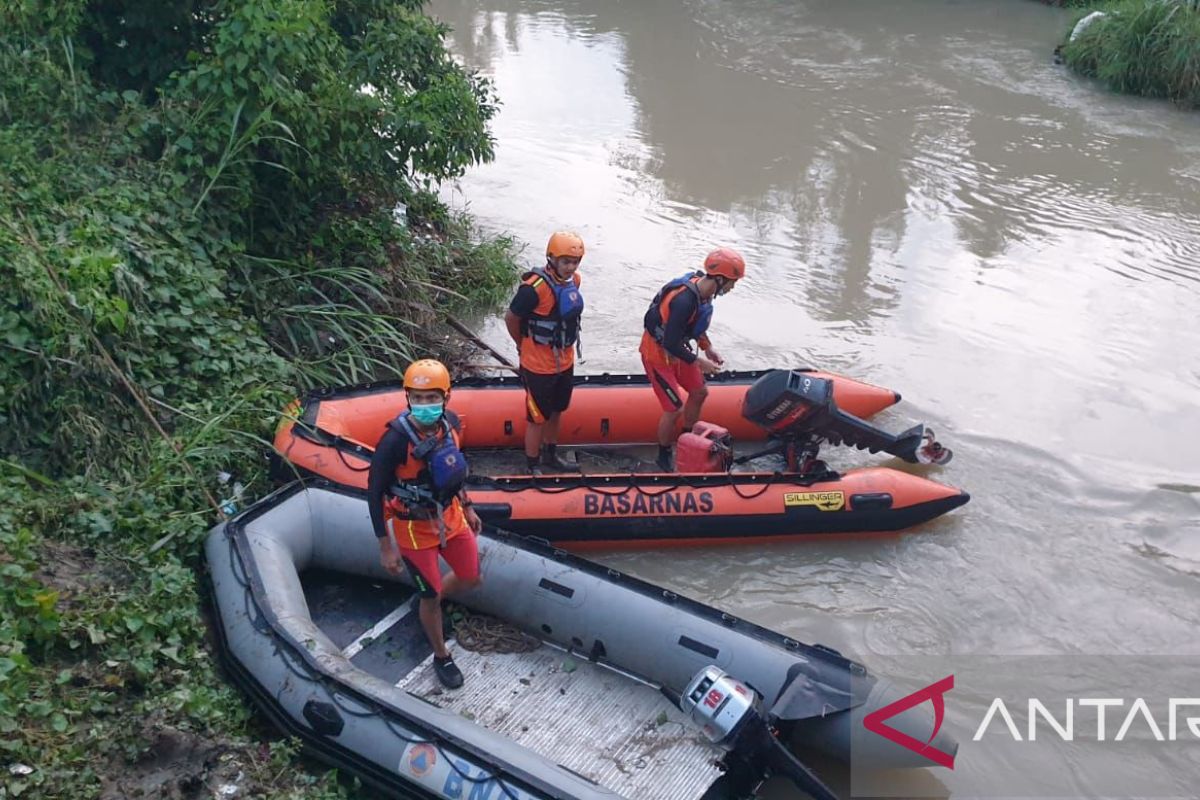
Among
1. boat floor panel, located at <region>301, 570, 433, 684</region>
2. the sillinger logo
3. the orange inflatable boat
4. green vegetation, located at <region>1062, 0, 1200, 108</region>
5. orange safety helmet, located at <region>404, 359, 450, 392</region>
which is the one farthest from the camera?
green vegetation, located at <region>1062, 0, 1200, 108</region>

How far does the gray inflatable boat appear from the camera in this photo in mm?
3486

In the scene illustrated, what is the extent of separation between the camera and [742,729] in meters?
3.43

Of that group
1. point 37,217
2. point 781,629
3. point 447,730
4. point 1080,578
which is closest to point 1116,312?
point 1080,578

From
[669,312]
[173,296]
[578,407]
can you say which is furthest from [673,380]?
[173,296]

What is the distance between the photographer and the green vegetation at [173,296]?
339 cm

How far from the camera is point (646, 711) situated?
4066 mm

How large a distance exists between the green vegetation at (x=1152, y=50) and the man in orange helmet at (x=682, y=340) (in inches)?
339

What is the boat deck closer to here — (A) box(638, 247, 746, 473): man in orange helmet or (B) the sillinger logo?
(B) the sillinger logo

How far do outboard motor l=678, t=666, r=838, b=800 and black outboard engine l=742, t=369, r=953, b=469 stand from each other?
2.04 meters

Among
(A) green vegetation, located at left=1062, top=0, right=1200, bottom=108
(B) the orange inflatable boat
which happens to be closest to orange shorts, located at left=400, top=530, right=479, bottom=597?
(B) the orange inflatable boat

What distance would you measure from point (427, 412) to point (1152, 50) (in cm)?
1103

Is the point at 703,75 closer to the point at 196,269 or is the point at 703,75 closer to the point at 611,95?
the point at 611,95

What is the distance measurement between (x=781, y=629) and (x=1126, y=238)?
578cm

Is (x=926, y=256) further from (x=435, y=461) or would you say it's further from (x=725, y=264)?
(x=435, y=461)
